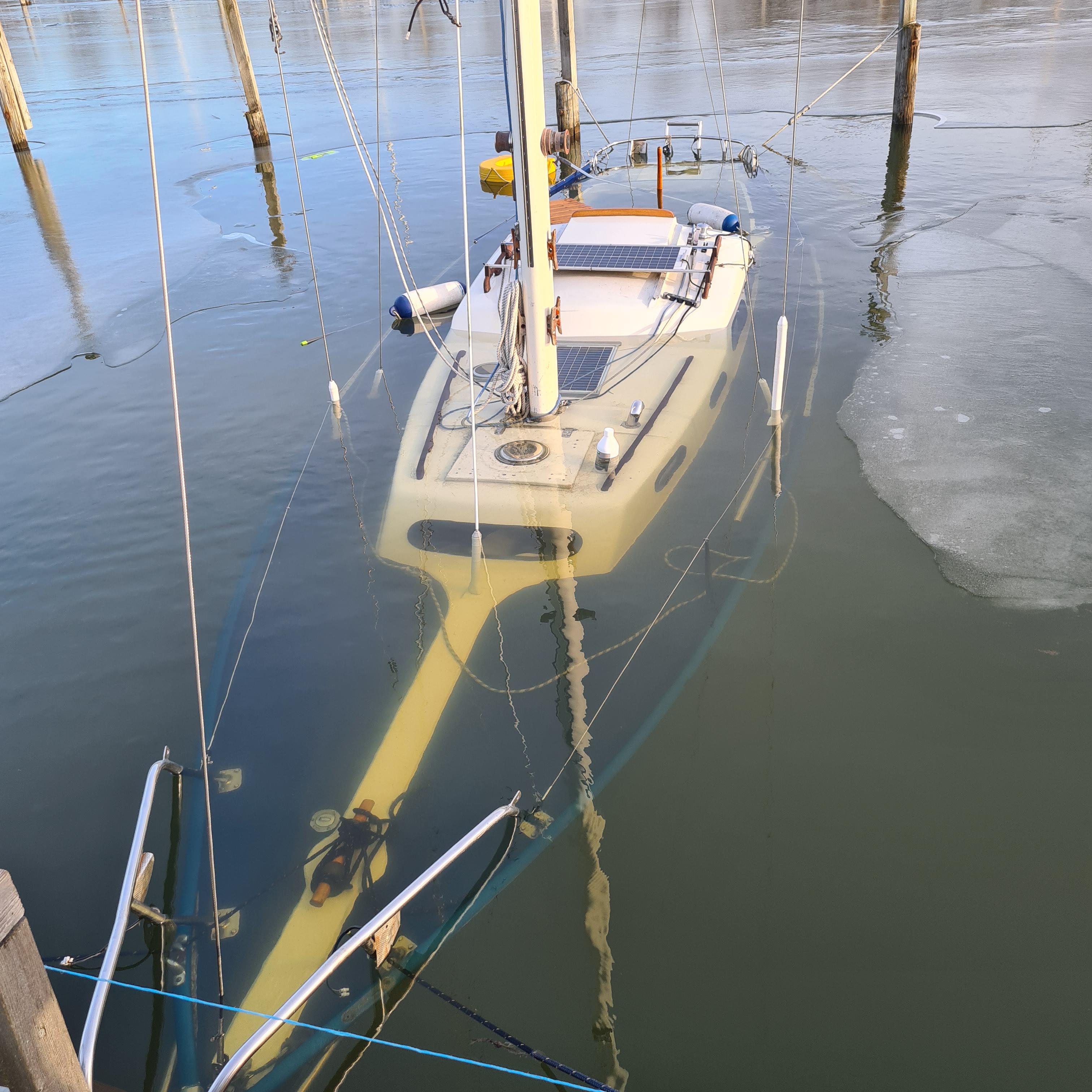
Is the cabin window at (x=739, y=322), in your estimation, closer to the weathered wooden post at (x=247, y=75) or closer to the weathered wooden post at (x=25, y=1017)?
the weathered wooden post at (x=25, y=1017)

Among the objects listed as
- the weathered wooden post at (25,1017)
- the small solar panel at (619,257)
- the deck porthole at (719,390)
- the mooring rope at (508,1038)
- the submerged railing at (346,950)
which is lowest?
the mooring rope at (508,1038)

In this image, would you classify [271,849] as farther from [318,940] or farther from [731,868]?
[731,868]

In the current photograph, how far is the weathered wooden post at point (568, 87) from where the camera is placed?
1747 cm

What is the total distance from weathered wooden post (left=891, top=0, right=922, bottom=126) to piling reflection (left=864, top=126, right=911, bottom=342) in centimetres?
27

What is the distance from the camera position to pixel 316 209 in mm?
17750

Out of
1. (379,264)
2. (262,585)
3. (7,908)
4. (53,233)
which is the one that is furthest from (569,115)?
(7,908)

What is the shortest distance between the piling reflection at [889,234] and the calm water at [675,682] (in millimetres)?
123

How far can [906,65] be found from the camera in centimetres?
1838

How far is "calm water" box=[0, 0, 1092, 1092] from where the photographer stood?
387 centimetres

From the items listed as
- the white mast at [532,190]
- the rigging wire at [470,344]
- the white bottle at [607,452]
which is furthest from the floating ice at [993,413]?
the rigging wire at [470,344]

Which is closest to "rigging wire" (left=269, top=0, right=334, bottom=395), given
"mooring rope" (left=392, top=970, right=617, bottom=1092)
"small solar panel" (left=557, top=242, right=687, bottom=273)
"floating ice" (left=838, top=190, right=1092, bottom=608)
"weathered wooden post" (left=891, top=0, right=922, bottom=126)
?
"small solar panel" (left=557, top=242, right=687, bottom=273)

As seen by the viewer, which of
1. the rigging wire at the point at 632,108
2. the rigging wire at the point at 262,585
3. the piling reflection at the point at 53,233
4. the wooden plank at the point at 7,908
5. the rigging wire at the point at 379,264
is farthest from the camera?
the rigging wire at the point at 632,108

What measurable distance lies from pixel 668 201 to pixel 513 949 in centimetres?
1396

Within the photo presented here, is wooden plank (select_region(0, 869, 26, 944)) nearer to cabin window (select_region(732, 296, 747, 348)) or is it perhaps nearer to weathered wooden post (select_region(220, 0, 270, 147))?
cabin window (select_region(732, 296, 747, 348))
